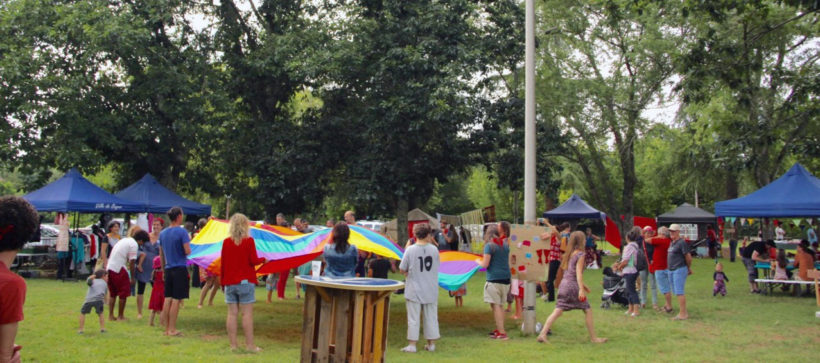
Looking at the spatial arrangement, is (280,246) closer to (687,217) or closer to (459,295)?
(459,295)

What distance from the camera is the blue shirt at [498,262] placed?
33.4ft

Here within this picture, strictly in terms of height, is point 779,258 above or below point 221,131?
below

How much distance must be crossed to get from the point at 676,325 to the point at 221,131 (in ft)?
52.2

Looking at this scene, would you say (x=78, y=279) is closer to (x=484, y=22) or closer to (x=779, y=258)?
(x=484, y=22)

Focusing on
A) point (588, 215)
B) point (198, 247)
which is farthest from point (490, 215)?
point (198, 247)

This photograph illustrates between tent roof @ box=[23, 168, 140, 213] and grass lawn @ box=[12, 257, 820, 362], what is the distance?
3975mm

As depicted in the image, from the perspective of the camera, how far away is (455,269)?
11.5 meters

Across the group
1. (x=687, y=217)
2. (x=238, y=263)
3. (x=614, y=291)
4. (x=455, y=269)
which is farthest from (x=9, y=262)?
(x=687, y=217)

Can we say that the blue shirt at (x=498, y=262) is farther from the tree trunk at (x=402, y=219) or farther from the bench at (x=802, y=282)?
the tree trunk at (x=402, y=219)

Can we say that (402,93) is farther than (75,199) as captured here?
Yes

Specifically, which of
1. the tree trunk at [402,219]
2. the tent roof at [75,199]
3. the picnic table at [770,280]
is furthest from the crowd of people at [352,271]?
the tree trunk at [402,219]

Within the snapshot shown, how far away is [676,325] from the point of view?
11430mm

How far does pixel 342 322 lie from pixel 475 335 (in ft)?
13.6

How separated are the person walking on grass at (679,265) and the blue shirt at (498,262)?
3726 mm
